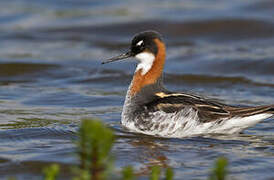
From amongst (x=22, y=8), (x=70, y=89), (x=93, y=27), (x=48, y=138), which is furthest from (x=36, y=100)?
(x=22, y=8)

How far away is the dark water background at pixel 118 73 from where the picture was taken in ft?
25.3

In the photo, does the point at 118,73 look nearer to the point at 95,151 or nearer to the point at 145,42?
the point at 145,42

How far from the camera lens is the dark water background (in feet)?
25.3

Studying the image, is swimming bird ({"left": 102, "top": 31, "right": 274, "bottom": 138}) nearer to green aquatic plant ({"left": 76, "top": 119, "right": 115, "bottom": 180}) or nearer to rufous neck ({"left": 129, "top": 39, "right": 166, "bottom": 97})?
rufous neck ({"left": 129, "top": 39, "right": 166, "bottom": 97})

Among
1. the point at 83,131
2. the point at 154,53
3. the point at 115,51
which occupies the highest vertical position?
the point at 115,51

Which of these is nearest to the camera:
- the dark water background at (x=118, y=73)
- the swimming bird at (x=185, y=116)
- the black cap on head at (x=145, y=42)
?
the dark water background at (x=118, y=73)

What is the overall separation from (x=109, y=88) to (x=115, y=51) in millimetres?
3440

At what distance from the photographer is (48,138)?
8562mm

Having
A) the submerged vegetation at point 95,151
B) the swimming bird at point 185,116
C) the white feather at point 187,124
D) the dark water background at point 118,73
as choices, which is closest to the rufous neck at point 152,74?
the swimming bird at point 185,116

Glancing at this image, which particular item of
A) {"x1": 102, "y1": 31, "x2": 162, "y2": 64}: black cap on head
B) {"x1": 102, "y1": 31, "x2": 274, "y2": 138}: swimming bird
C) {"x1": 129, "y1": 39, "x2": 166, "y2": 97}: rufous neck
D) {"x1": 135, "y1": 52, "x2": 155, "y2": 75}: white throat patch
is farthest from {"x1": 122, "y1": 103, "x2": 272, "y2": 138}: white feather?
{"x1": 102, "y1": 31, "x2": 162, "y2": 64}: black cap on head

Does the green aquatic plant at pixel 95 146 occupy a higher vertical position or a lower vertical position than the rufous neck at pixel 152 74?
lower

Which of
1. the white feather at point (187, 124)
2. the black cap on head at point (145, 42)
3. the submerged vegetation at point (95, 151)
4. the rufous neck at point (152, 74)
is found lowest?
the submerged vegetation at point (95, 151)

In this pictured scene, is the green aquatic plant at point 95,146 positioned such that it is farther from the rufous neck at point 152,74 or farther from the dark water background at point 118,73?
the rufous neck at point 152,74

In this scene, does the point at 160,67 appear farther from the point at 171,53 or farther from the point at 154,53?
the point at 171,53
